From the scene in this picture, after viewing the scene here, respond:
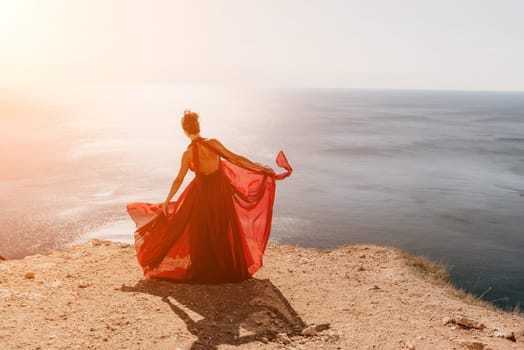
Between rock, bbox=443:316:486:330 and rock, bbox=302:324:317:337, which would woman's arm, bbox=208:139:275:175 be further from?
rock, bbox=443:316:486:330

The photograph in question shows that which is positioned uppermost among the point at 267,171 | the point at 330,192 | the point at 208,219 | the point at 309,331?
the point at 267,171

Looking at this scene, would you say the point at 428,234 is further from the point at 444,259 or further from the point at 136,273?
the point at 136,273

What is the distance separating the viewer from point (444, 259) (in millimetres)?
21672

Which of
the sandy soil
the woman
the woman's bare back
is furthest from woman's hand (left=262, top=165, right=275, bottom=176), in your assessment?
the sandy soil

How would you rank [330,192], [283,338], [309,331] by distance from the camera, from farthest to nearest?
1. [330,192]
2. [309,331]
3. [283,338]

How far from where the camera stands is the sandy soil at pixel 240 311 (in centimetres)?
525

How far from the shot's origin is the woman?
6.67 m

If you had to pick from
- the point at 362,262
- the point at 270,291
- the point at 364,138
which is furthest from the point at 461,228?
the point at 364,138

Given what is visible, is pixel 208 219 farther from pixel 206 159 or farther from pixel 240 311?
pixel 240 311

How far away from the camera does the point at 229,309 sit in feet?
20.1

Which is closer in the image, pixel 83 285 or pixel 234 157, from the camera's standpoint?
pixel 234 157

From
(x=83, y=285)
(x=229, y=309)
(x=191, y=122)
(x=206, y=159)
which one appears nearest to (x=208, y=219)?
(x=206, y=159)

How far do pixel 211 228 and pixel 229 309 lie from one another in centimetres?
125

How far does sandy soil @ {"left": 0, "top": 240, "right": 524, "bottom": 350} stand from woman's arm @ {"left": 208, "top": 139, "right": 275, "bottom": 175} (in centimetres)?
187
